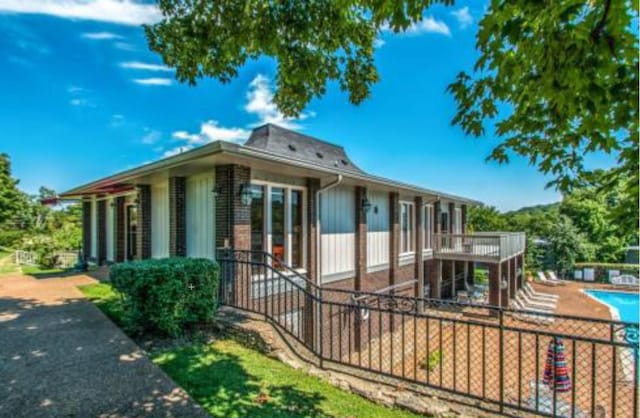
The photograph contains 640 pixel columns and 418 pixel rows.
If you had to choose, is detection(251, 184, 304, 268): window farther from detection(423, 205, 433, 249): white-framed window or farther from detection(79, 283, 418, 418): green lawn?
detection(423, 205, 433, 249): white-framed window

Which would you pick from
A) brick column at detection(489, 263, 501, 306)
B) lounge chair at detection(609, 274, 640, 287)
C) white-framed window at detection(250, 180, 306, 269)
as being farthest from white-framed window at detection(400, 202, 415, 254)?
lounge chair at detection(609, 274, 640, 287)

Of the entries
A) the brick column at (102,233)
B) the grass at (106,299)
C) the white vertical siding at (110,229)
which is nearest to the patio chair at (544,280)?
the grass at (106,299)

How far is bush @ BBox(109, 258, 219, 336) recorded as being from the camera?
4.69 m

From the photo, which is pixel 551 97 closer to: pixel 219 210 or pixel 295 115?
pixel 295 115

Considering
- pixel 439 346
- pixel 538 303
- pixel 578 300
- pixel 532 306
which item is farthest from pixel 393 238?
pixel 578 300

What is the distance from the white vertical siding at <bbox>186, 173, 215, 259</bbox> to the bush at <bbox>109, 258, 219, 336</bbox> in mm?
1973

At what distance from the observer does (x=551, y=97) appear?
80.0 inches

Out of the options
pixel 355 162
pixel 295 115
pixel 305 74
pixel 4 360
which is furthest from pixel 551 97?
pixel 355 162

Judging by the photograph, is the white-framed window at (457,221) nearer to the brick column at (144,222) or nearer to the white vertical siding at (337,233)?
the white vertical siding at (337,233)

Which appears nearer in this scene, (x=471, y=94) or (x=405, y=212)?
(x=471, y=94)

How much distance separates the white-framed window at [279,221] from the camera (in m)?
7.21

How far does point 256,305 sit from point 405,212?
27.7 ft

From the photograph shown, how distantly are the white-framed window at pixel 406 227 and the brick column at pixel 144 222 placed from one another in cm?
894

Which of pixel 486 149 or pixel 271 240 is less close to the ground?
pixel 486 149
